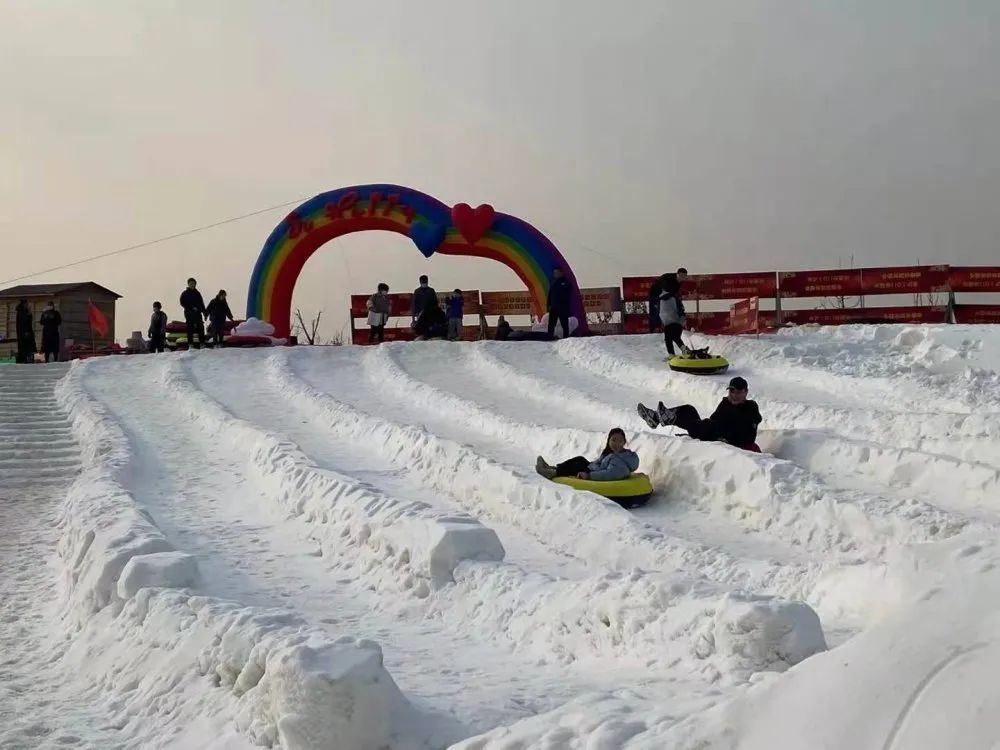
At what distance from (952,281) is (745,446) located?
46.4 ft

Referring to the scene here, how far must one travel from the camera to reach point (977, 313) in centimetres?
2034

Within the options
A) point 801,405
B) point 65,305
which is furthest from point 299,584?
point 65,305

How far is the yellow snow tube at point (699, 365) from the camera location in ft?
47.8

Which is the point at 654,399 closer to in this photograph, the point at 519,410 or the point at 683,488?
the point at 519,410

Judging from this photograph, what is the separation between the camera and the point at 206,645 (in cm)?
458

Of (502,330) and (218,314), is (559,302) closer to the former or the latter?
(502,330)

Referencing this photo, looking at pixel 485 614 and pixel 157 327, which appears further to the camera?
pixel 157 327

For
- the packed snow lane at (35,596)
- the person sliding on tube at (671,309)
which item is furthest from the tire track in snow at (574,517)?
the person sliding on tube at (671,309)

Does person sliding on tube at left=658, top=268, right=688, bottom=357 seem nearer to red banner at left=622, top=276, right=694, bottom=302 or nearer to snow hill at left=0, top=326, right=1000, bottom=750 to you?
snow hill at left=0, top=326, right=1000, bottom=750

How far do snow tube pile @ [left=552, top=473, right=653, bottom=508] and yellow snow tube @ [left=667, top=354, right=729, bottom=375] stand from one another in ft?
20.7

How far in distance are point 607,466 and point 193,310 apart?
13.3m

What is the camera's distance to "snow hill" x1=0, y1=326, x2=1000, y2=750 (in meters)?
2.85

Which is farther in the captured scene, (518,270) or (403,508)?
(518,270)

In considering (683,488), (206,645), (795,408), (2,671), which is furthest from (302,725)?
(795,408)
